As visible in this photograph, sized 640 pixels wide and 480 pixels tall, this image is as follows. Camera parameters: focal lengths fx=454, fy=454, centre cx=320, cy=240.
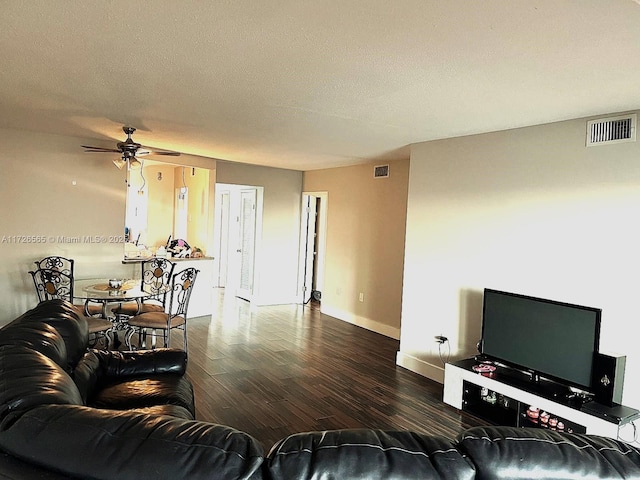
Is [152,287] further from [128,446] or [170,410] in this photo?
[128,446]

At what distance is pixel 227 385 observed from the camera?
4.15 m

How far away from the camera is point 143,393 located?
272 centimetres

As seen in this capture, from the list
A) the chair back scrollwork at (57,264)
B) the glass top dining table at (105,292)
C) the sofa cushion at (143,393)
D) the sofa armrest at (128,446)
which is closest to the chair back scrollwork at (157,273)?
the glass top dining table at (105,292)

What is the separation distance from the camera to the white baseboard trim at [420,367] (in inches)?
178

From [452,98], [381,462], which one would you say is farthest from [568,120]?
[381,462]

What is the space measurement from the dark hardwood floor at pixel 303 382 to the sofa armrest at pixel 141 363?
1.82 ft

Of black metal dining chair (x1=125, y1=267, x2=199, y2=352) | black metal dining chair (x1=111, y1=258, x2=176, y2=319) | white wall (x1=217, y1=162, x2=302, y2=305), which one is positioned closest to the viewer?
black metal dining chair (x1=125, y1=267, x2=199, y2=352)

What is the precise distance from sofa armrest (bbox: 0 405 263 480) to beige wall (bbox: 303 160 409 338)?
524 centimetres

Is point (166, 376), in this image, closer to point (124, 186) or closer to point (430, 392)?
point (430, 392)

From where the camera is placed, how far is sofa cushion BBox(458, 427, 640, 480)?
1145 millimetres

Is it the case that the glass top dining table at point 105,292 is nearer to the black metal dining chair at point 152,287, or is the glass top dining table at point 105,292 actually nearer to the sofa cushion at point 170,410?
the black metal dining chair at point 152,287

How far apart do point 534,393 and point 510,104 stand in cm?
209

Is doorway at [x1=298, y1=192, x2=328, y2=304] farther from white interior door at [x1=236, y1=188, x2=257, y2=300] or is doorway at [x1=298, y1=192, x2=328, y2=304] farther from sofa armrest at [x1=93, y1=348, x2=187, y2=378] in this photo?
sofa armrest at [x1=93, y1=348, x2=187, y2=378]

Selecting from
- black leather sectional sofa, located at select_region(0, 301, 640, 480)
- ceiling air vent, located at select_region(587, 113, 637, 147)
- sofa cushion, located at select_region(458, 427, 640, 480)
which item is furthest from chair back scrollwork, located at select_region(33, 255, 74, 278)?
ceiling air vent, located at select_region(587, 113, 637, 147)
